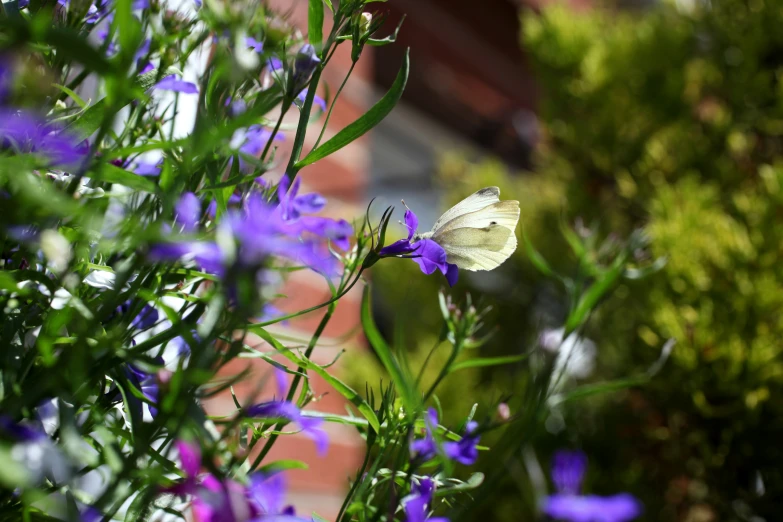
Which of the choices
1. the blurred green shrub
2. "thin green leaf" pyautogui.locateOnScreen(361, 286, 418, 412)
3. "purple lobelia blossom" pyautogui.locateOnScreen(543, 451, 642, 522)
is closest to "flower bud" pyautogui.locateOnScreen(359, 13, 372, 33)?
"thin green leaf" pyautogui.locateOnScreen(361, 286, 418, 412)

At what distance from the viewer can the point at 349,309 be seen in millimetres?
1665

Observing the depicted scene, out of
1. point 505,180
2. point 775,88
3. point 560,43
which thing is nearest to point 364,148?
point 505,180

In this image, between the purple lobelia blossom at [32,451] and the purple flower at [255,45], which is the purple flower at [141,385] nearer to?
the purple lobelia blossom at [32,451]

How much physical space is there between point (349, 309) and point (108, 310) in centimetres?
145

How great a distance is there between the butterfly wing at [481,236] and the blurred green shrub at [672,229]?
1.96ft

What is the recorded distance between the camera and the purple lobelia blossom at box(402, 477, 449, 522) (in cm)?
26

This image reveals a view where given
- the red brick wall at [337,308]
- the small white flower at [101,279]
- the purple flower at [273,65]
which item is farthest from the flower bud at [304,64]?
the red brick wall at [337,308]

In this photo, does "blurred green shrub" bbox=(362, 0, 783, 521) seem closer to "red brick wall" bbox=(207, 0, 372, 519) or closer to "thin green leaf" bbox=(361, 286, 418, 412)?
"red brick wall" bbox=(207, 0, 372, 519)

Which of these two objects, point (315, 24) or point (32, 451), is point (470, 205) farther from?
point (32, 451)

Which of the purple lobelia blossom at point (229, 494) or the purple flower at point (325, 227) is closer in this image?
the purple lobelia blossom at point (229, 494)

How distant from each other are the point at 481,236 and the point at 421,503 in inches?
5.5

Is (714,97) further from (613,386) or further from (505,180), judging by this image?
(613,386)

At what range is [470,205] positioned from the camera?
1.16ft

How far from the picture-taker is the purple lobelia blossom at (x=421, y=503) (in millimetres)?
260
